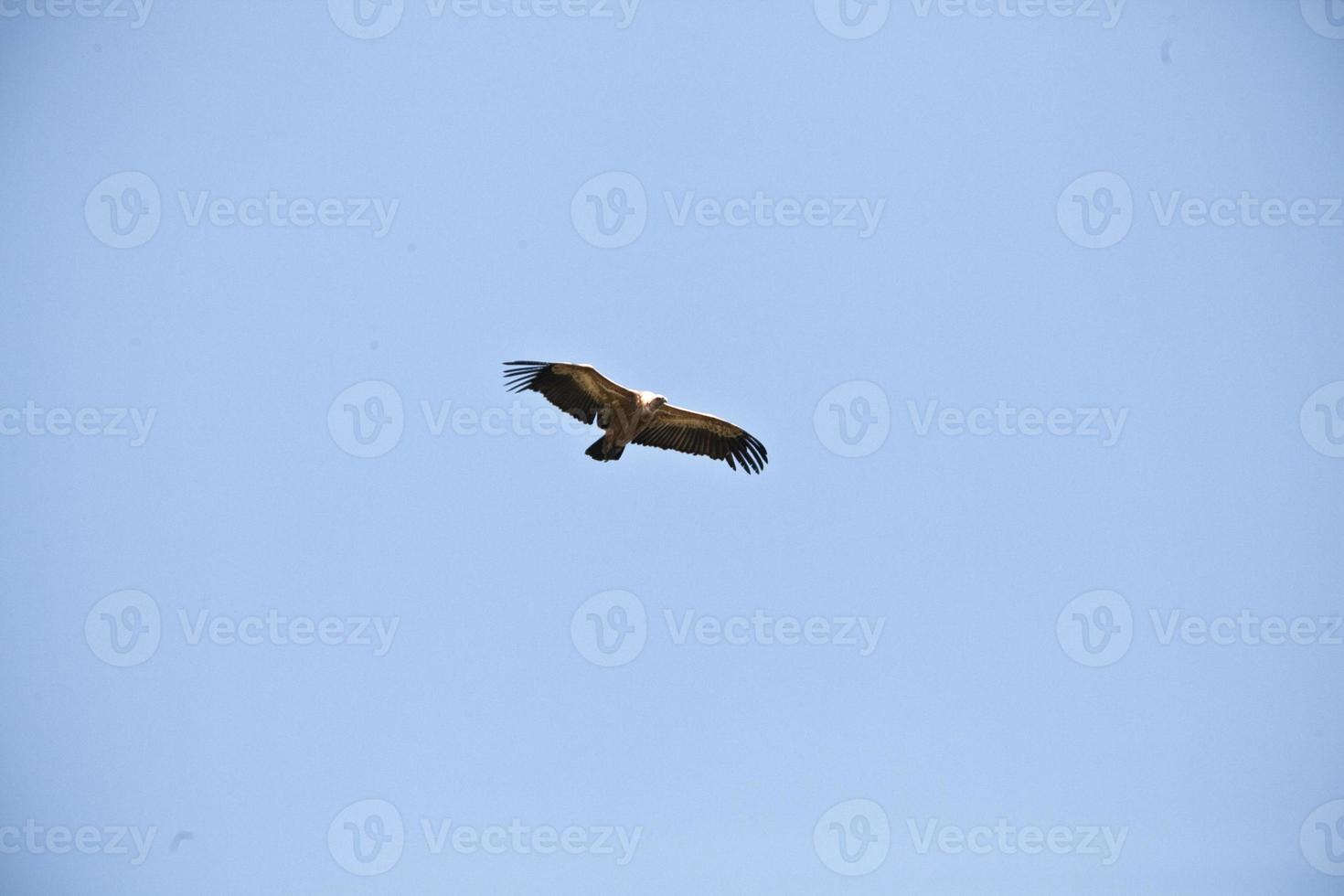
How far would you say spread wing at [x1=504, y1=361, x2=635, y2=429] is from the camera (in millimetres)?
18281

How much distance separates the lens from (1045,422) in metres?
22.2

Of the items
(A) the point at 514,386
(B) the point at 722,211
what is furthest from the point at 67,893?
(B) the point at 722,211

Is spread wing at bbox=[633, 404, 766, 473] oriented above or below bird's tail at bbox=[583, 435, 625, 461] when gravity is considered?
above

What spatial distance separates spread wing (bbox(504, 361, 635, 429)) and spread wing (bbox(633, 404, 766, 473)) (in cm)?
146

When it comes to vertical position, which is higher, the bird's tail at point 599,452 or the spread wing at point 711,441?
the spread wing at point 711,441

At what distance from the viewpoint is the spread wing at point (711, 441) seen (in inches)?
785

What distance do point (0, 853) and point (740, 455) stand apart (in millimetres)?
14943

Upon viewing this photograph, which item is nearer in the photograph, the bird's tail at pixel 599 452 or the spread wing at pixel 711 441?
the bird's tail at pixel 599 452

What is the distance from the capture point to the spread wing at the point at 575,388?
18.3 meters

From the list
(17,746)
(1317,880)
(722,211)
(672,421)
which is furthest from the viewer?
(17,746)

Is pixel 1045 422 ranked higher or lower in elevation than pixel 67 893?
higher

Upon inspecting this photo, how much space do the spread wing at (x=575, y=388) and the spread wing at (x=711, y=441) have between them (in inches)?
57.6

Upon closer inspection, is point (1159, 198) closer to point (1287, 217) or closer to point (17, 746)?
point (1287, 217)

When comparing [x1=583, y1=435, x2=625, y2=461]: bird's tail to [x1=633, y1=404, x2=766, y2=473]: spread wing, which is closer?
[x1=583, y1=435, x2=625, y2=461]: bird's tail
